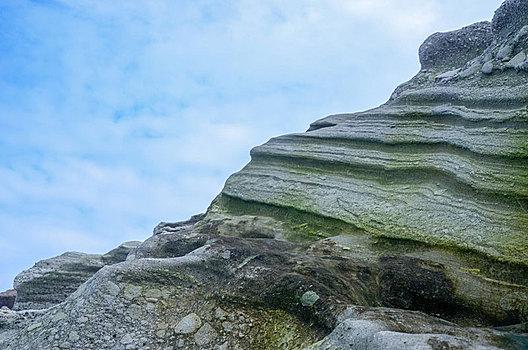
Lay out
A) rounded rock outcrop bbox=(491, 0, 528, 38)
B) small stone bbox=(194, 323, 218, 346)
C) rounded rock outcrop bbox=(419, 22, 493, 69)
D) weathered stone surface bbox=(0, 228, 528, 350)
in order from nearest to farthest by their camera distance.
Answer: weathered stone surface bbox=(0, 228, 528, 350) → small stone bbox=(194, 323, 218, 346) → rounded rock outcrop bbox=(491, 0, 528, 38) → rounded rock outcrop bbox=(419, 22, 493, 69)

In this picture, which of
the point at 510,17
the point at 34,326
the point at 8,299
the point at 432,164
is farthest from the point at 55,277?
the point at 510,17

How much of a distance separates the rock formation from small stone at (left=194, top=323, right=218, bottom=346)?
0.01m

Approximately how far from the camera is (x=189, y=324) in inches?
273

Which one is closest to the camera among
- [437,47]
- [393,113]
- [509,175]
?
[509,175]

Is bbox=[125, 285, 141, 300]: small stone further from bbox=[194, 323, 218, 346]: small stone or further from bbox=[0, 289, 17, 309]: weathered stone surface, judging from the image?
bbox=[0, 289, 17, 309]: weathered stone surface

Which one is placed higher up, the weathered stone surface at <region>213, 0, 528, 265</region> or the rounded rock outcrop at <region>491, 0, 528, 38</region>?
the rounded rock outcrop at <region>491, 0, 528, 38</region>

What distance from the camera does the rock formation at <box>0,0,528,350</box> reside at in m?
6.65

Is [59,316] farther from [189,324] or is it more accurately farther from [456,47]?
[456,47]

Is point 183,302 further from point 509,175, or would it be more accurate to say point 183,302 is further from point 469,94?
point 469,94

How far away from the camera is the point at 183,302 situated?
729 centimetres

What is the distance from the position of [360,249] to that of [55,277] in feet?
27.1

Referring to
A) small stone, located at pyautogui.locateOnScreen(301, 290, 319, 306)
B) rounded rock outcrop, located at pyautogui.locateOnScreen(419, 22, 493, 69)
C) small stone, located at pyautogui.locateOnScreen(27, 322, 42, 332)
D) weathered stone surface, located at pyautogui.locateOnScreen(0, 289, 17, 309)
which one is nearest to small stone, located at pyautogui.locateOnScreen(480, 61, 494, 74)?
rounded rock outcrop, located at pyautogui.locateOnScreen(419, 22, 493, 69)

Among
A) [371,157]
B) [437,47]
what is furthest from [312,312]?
[437,47]

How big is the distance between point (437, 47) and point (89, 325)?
1184 centimetres
